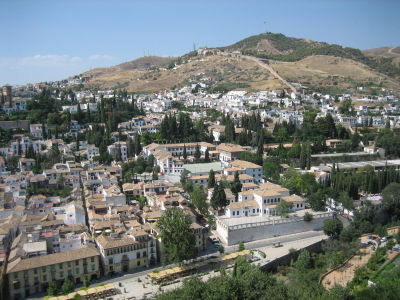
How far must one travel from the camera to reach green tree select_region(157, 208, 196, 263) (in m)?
19.4

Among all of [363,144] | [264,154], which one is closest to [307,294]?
[264,154]

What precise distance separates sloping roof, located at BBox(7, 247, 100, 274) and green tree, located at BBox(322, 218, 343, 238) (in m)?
13.3

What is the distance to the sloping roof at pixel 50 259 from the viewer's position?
57.2ft

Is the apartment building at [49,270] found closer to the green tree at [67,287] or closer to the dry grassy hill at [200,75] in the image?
the green tree at [67,287]

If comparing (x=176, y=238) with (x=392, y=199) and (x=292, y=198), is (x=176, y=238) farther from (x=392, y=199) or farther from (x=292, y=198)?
(x=392, y=199)

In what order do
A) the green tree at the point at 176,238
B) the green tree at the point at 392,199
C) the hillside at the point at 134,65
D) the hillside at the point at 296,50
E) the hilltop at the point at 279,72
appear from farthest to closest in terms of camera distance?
the hillside at the point at 134,65
the hillside at the point at 296,50
the hilltop at the point at 279,72
the green tree at the point at 392,199
the green tree at the point at 176,238

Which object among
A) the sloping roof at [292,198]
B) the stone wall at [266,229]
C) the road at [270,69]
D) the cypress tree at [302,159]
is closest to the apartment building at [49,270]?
the stone wall at [266,229]

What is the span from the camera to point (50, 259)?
717 inches

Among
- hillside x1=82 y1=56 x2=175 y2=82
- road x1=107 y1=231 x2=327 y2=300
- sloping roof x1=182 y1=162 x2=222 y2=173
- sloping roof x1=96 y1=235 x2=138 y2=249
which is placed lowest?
road x1=107 y1=231 x2=327 y2=300

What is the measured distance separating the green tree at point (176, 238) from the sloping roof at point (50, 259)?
338cm

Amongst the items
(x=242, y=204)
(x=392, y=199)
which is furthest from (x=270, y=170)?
(x=392, y=199)

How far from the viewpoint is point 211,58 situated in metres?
92.6

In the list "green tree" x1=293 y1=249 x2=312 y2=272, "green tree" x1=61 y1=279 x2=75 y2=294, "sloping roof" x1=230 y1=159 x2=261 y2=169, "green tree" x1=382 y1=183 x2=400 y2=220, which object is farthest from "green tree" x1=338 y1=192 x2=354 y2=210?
"green tree" x1=61 y1=279 x2=75 y2=294

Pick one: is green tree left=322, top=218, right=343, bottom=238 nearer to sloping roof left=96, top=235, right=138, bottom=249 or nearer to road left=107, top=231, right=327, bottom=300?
road left=107, top=231, right=327, bottom=300
